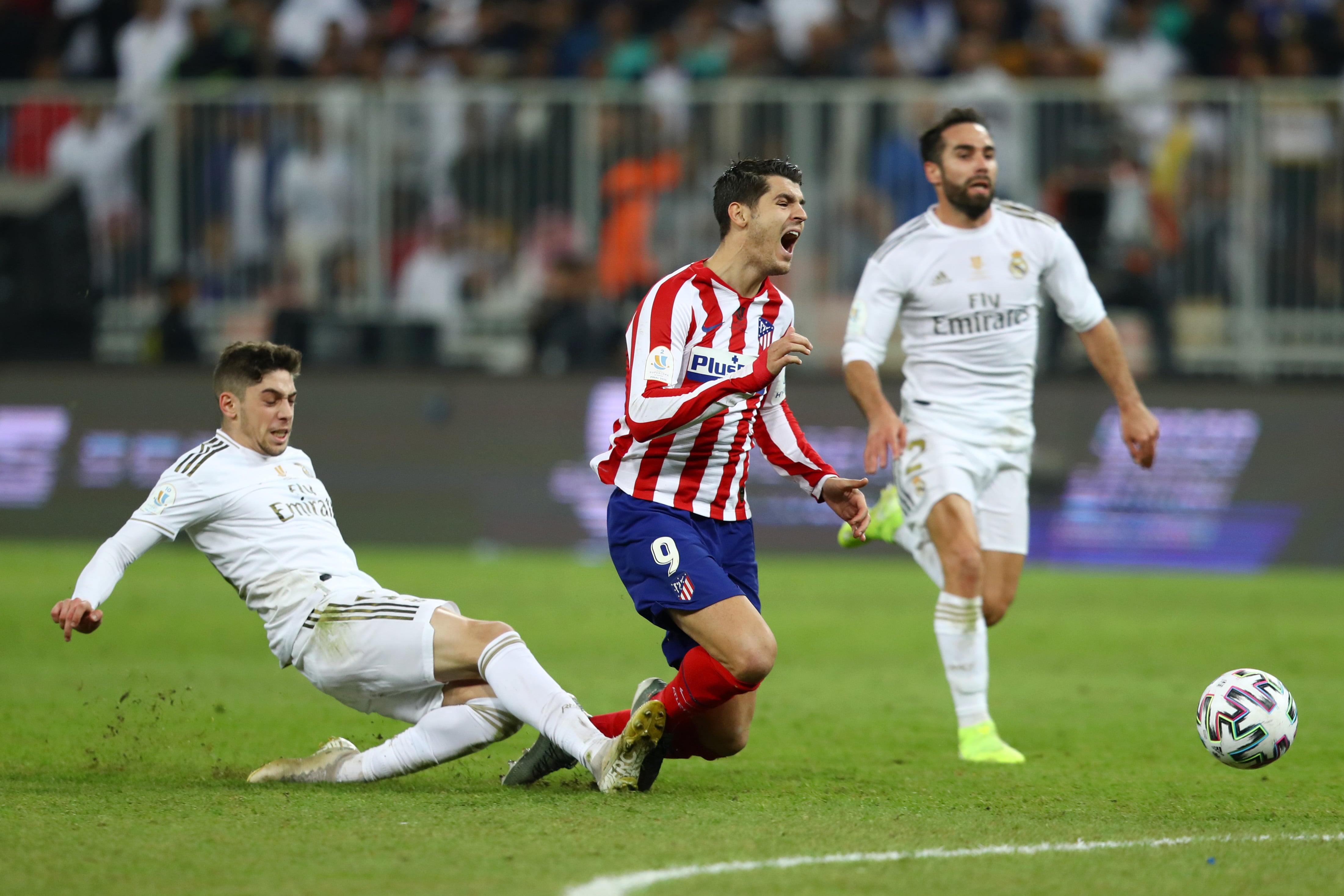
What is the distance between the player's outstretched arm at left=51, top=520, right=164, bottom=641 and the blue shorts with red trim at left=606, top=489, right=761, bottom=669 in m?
1.54

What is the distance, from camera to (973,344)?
7.22m

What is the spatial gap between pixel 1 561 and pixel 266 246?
362cm

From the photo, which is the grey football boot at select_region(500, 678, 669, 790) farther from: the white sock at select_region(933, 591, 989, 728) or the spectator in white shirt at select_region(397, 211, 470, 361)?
the spectator in white shirt at select_region(397, 211, 470, 361)

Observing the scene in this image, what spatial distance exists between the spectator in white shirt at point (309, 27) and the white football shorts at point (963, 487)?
10.9 m

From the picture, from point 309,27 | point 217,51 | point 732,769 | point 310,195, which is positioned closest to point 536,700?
point 732,769

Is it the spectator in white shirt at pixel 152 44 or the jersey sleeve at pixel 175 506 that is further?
the spectator in white shirt at pixel 152 44

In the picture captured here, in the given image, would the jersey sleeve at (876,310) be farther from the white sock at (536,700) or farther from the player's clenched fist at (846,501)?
the white sock at (536,700)

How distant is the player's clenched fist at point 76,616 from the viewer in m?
5.14

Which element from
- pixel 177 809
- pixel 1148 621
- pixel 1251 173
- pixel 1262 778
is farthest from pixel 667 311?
pixel 1251 173

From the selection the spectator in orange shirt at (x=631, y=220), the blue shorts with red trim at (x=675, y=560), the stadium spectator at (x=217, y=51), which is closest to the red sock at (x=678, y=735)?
the blue shorts with red trim at (x=675, y=560)

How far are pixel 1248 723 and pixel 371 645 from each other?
2.99m

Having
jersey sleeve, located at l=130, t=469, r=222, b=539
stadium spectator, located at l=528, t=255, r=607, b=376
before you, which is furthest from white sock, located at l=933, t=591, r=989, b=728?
stadium spectator, located at l=528, t=255, r=607, b=376

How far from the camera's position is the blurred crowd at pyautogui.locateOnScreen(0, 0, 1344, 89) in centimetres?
1539

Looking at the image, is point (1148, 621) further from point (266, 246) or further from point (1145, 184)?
point (266, 246)
